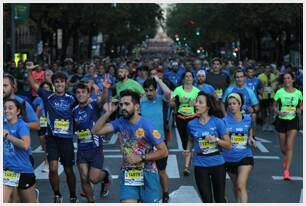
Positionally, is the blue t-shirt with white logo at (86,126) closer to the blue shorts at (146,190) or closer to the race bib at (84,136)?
the race bib at (84,136)

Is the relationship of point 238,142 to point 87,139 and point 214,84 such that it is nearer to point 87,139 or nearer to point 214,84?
point 87,139

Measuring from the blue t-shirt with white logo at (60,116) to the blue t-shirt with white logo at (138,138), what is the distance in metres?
2.27

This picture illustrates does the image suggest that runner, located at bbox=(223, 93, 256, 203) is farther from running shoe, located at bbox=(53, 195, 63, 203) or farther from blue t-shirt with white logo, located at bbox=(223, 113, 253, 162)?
running shoe, located at bbox=(53, 195, 63, 203)

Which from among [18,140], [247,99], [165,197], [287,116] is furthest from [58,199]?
[287,116]

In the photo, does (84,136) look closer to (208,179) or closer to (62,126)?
(62,126)

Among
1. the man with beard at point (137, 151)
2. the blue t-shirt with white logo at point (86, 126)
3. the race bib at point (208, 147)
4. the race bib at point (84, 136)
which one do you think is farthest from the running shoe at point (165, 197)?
the man with beard at point (137, 151)

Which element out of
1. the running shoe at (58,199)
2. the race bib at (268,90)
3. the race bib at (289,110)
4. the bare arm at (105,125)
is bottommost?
the running shoe at (58,199)

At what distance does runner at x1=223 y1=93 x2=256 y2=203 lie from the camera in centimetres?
816

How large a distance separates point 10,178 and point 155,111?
290 centimetres

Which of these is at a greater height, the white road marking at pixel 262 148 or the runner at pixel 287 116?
the runner at pixel 287 116

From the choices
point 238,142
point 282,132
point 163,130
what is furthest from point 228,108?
point 282,132

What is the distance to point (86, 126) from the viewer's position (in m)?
8.97

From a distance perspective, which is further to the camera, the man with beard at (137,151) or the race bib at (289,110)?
the race bib at (289,110)

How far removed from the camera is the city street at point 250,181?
9727mm
